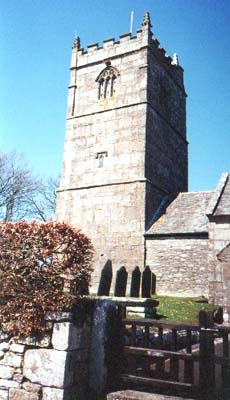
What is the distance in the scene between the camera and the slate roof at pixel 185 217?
732 inches

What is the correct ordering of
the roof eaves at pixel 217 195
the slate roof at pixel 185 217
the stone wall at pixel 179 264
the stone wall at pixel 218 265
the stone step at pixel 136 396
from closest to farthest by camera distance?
the stone step at pixel 136 396 → the stone wall at pixel 218 265 → the roof eaves at pixel 217 195 → the stone wall at pixel 179 264 → the slate roof at pixel 185 217

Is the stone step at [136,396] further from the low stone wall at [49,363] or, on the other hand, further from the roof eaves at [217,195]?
the roof eaves at [217,195]

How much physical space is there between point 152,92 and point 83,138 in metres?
5.69

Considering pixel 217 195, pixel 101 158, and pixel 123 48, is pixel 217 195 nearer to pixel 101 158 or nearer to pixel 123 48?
pixel 101 158

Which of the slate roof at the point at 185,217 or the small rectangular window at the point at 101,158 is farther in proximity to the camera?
the small rectangular window at the point at 101,158

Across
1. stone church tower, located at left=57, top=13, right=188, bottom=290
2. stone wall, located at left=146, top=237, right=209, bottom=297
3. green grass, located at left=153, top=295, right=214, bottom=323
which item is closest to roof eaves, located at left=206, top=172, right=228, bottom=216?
stone wall, located at left=146, top=237, right=209, bottom=297

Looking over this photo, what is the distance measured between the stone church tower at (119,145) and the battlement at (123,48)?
0.07 m

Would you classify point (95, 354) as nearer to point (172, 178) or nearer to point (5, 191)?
point (172, 178)

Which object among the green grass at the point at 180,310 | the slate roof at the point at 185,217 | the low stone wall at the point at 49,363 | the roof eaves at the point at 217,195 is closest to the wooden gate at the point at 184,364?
the low stone wall at the point at 49,363

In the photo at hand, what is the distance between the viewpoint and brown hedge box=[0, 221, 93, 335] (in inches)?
197

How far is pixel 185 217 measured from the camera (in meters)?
19.6

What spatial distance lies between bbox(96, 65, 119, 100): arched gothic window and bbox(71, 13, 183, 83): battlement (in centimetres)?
97

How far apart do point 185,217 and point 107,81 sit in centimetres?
1135

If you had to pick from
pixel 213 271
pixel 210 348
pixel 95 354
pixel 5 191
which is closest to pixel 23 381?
pixel 95 354
